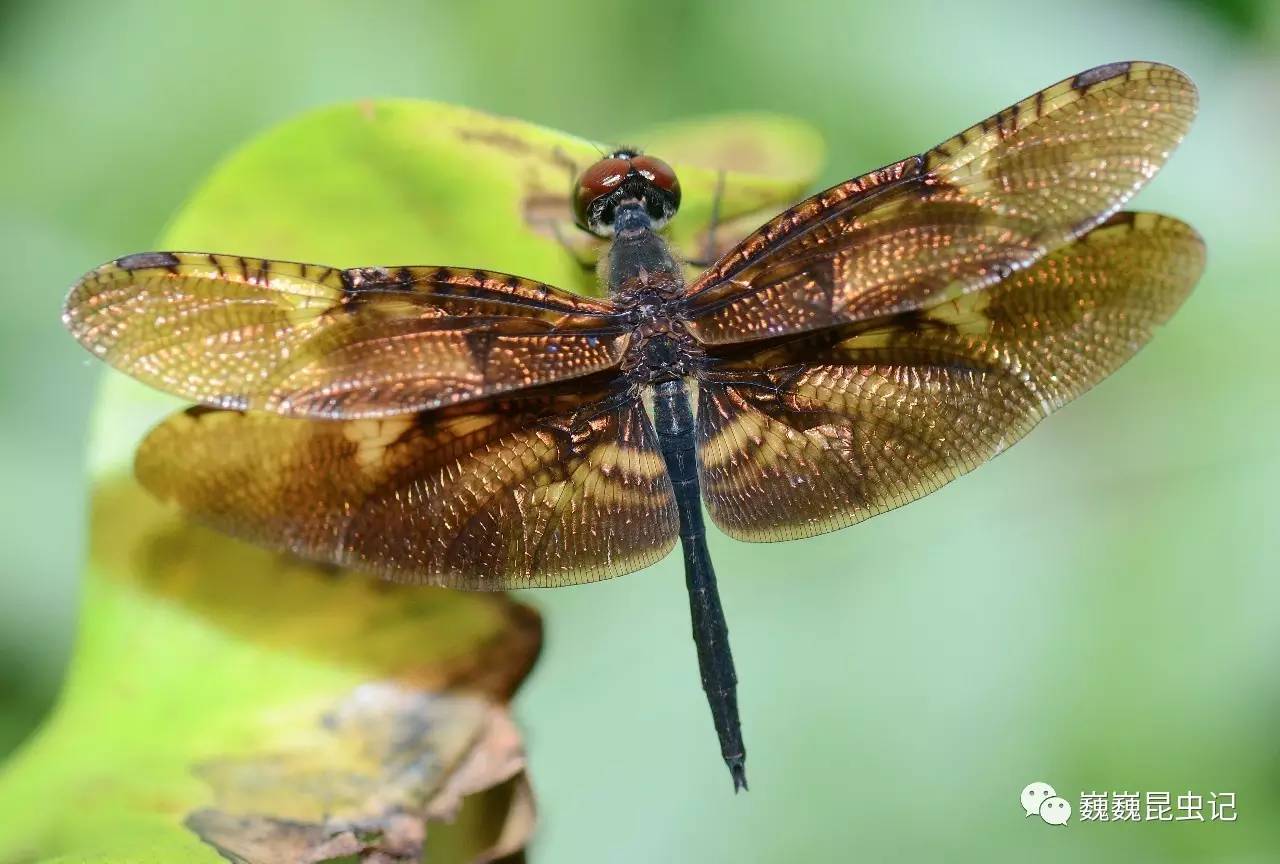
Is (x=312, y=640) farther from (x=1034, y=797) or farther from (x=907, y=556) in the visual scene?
(x=1034, y=797)

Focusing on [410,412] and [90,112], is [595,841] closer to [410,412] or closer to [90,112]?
[410,412]

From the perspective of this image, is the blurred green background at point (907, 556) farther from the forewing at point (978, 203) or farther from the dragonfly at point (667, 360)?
the forewing at point (978, 203)

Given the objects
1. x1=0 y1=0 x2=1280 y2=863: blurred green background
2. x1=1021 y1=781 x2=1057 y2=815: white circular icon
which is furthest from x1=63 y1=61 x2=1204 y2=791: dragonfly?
x1=1021 y1=781 x2=1057 y2=815: white circular icon

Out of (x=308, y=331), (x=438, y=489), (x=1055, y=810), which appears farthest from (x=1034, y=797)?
(x=308, y=331)

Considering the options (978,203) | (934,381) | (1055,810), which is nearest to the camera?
(978,203)

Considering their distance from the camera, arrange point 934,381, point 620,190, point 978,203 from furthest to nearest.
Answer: point 620,190 → point 934,381 → point 978,203

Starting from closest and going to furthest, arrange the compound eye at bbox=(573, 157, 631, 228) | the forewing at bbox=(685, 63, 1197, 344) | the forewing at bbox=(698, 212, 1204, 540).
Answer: the forewing at bbox=(685, 63, 1197, 344) → the forewing at bbox=(698, 212, 1204, 540) → the compound eye at bbox=(573, 157, 631, 228)

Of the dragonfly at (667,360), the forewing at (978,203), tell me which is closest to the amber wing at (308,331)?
the dragonfly at (667,360)

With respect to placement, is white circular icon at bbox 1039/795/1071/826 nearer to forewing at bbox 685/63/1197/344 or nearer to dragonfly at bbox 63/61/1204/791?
dragonfly at bbox 63/61/1204/791
